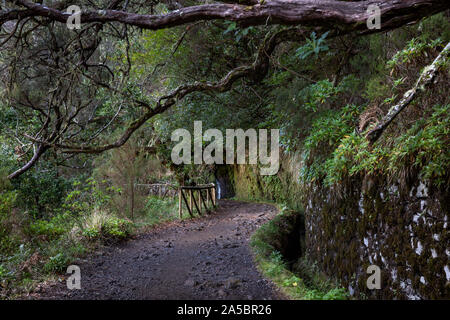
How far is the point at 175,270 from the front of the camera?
4793 mm

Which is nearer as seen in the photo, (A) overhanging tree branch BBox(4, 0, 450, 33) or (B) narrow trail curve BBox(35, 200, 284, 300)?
(A) overhanging tree branch BBox(4, 0, 450, 33)

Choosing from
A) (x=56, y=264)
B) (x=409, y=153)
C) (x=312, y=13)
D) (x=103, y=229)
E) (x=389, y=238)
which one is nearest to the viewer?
(x=312, y=13)

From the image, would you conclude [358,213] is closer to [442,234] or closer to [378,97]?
[442,234]

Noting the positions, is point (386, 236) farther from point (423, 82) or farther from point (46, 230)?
point (46, 230)

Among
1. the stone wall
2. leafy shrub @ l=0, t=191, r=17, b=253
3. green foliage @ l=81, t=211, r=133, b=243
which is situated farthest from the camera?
green foliage @ l=81, t=211, r=133, b=243

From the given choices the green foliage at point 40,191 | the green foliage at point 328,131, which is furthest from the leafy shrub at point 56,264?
the green foliage at point 40,191

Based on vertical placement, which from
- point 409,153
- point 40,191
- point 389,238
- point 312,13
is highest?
point 312,13

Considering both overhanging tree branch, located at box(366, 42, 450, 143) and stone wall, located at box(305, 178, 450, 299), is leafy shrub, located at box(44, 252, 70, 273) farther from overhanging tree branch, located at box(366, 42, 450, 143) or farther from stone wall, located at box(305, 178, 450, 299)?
overhanging tree branch, located at box(366, 42, 450, 143)

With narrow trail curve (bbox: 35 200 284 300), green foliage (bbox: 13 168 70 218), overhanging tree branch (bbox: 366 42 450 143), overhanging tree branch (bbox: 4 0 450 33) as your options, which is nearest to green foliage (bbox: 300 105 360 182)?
overhanging tree branch (bbox: 366 42 450 143)

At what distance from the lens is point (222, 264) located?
5016 millimetres

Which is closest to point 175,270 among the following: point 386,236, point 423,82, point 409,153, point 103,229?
point 103,229

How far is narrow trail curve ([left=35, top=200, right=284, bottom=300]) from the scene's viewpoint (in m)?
3.78
